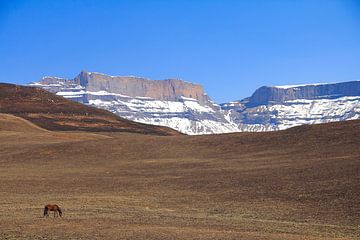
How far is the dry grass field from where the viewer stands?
35531mm

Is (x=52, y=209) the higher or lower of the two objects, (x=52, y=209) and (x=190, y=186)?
the lower

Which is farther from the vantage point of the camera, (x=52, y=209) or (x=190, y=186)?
(x=190, y=186)

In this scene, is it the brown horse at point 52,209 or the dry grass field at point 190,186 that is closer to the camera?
the dry grass field at point 190,186

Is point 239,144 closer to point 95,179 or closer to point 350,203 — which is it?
point 95,179

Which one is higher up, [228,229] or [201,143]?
[201,143]

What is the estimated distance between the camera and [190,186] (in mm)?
59656

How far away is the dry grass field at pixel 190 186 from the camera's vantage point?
1399 inches

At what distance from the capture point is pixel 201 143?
97.2 meters

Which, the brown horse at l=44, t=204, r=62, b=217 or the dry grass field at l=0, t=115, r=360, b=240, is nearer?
the dry grass field at l=0, t=115, r=360, b=240

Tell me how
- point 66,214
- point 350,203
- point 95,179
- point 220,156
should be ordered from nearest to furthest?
point 66,214, point 350,203, point 95,179, point 220,156

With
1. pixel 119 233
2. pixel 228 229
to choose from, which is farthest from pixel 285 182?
pixel 119 233

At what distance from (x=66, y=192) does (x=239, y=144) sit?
40.3 m

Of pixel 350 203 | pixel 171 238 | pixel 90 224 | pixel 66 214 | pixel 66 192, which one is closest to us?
pixel 171 238

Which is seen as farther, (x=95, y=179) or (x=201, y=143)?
(x=201, y=143)
